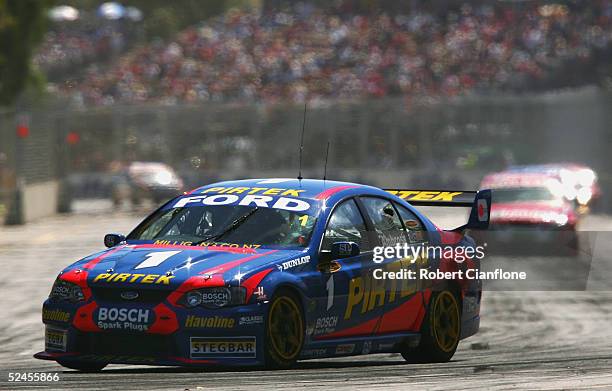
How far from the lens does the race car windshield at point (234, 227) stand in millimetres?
8016

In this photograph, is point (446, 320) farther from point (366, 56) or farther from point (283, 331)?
point (366, 56)

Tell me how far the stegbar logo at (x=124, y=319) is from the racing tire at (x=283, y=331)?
26.9 inches

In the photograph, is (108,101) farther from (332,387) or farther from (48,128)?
(332,387)

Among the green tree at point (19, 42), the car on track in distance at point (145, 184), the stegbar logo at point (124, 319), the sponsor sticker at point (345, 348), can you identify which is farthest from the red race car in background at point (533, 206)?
the green tree at point (19, 42)

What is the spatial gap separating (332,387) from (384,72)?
31.9m

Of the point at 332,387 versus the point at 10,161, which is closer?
the point at 332,387

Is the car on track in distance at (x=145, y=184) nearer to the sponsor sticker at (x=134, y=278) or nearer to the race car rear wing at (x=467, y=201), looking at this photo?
the race car rear wing at (x=467, y=201)

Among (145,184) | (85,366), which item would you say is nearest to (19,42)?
(145,184)

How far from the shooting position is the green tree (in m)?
32.2

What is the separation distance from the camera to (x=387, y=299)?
8.60 meters

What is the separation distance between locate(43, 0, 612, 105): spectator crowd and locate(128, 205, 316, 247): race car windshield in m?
28.2

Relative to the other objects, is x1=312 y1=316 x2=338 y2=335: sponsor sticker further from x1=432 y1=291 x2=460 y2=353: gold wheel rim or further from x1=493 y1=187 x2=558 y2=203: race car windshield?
x1=493 y1=187 x2=558 y2=203: race car windshield

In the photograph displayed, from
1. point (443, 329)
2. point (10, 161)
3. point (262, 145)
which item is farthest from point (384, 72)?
point (443, 329)

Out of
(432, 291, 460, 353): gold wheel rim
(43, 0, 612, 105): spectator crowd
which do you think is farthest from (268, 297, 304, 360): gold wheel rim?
(43, 0, 612, 105): spectator crowd
